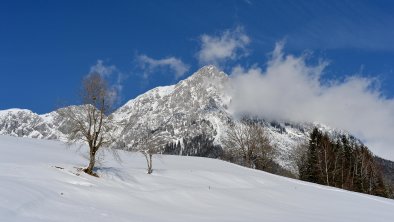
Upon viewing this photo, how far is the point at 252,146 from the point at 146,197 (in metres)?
51.0

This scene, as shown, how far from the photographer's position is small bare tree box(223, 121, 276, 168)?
254 feet

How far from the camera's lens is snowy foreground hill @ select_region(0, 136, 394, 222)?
755 inches

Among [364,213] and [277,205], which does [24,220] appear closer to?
[277,205]

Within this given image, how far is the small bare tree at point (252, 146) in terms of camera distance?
7738 cm

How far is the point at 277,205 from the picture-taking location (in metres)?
33.2

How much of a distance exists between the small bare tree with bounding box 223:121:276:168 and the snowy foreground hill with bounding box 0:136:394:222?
98.6 ft

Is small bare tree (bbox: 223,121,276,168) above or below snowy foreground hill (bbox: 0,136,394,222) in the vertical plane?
above

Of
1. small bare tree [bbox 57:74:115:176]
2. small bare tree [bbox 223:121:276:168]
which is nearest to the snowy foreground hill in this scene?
small bare tree [bbox 57:74:115:176]

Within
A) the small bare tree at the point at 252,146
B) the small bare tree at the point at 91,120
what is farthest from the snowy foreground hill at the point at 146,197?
the small bare tree at the point at 252,146

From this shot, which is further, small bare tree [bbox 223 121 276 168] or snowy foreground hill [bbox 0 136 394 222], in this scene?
small bare tree [bbox 223 121 276 168]

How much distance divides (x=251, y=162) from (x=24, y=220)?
64.2 meters

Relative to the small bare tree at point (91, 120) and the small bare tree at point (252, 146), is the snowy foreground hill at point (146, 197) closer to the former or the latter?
the small bare tree at point (91, 120)

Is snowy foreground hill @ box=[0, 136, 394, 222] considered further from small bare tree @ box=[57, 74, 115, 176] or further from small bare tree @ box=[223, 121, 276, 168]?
small bare tree @ box=[223, 121, 276, 168]

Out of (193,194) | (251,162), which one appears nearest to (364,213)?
(193,194)
